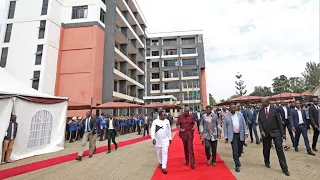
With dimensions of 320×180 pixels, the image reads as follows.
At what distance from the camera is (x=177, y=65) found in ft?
171

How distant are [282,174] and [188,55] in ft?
157

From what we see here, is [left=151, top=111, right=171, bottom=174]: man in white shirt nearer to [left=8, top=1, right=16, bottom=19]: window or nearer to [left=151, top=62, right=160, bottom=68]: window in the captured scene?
[left=8, top=1, right=16, bottom=19]: window

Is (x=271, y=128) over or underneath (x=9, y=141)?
over

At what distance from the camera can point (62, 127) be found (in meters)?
11.2

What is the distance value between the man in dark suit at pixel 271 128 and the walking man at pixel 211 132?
126 centimetres

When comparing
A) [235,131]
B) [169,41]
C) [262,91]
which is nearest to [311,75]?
[262,91]

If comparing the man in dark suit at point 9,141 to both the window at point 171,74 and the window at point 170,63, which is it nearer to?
the window at point 171,74

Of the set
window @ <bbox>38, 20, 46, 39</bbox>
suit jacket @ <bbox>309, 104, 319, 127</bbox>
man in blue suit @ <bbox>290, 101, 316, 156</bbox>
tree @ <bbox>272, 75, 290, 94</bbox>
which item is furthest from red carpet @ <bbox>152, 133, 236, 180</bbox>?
tree @ <bbox>272, 75, 290, 94</bbox>

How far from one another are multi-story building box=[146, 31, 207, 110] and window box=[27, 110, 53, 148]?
133ft

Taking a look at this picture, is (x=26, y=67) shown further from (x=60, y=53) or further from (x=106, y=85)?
(x=106, y=85)

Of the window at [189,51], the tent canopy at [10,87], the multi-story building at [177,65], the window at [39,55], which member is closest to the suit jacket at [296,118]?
the tent canopy at [10,87]

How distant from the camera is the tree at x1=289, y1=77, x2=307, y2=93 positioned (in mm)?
58281

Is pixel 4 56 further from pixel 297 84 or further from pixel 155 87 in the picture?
pixel 297 84

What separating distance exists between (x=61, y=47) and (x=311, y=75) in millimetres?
62717
